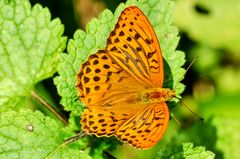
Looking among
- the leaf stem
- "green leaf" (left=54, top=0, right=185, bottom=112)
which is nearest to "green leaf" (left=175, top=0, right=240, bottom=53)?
"green leaf" (left=54, top=0, right=185, bottom=112)

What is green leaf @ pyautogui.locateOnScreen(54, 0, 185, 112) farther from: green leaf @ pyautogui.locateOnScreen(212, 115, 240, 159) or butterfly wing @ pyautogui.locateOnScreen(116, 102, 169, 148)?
green leaf @ pyautogui.locateOnScreen(212, 115, 240, 159)

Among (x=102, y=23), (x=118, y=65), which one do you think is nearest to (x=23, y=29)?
(x=102, y=23)

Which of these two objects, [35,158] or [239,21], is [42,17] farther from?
[239,21]

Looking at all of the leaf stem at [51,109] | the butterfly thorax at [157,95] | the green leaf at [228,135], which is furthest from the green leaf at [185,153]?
the green leaf at [228,135]

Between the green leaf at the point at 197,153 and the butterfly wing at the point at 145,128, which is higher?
the butterfly wing at the point at 145,128

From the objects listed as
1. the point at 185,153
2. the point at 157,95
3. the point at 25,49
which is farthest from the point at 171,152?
the point at 25,49

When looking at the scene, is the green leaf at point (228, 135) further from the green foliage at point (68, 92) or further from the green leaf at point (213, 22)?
the green leaf at point (213, 22)
